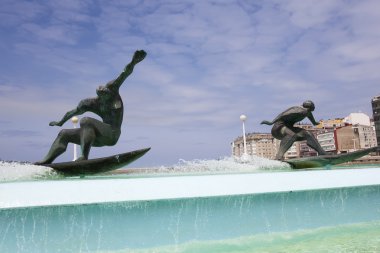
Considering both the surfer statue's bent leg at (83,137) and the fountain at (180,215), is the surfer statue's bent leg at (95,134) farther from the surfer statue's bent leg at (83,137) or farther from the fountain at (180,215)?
the fountain at (180,215)

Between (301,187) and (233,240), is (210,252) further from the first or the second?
(301,187)

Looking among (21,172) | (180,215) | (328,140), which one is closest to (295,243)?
(180,215)

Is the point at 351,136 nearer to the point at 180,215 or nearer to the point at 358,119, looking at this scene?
the point at 358,119

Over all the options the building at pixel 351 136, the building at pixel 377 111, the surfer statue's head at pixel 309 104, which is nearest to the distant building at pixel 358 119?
the building at pixel 351 136

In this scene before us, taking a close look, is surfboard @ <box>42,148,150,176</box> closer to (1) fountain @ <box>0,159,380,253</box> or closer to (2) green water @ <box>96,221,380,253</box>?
(1) fountain @ <box>0,159,380,253</box>

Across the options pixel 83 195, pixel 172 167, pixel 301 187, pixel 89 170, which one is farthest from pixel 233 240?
pixel 172 167

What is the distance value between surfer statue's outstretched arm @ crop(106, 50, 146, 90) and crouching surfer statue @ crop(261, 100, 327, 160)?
4.34 metres

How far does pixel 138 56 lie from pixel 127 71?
1.11 ft

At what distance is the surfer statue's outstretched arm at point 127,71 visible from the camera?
6211 mm

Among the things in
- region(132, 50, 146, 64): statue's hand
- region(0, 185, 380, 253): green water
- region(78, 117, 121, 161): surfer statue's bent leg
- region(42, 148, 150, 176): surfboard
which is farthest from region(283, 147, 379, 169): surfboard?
region(132, 50, 146, 64): statue's hand

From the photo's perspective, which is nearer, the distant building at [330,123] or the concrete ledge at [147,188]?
the concrete ledge at [147,188]

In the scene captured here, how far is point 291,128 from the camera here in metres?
9.23

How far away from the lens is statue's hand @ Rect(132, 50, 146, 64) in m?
6.19

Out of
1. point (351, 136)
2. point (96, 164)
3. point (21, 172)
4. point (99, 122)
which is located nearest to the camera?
point (21, 172)
